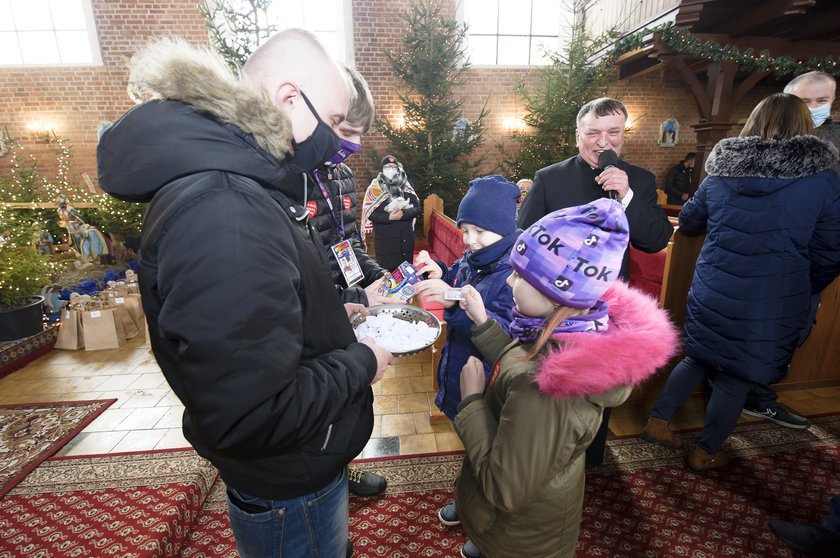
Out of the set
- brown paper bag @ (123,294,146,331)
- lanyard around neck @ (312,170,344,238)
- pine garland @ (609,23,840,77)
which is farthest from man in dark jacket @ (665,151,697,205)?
brown paper bag @ (123,294,146,331)

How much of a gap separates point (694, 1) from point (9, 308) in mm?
8477

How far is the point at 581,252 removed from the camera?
3.18 feet

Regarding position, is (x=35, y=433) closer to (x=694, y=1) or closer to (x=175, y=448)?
(x=175, y=448)

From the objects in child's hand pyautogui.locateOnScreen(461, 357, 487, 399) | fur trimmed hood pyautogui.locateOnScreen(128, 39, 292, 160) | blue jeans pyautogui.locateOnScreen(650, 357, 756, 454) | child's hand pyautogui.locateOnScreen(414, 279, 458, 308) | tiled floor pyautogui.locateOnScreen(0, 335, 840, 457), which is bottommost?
tiled floor pyautogui.locateOnScreen(0, 335, 840, 457)

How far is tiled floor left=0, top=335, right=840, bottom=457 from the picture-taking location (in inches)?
101

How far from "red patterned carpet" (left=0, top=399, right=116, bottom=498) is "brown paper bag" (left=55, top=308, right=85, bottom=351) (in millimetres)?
1096

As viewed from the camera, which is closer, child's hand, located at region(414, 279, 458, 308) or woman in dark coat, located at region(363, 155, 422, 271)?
child's hand, located at region(414, 279, 458, 308)

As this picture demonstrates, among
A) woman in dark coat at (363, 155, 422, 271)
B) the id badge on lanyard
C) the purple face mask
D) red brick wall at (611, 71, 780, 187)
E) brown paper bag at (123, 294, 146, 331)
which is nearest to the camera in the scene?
the purple face mask

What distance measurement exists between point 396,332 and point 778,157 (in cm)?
183

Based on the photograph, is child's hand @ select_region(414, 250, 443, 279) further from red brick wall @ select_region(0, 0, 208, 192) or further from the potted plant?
red brick wall @ select_region(0, 0, 208, 192)

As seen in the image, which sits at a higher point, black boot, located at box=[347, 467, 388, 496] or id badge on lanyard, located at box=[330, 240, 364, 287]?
id badge on lanyard, located at box=[330, 240, 364, 287]

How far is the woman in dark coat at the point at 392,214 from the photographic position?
4.94 meters

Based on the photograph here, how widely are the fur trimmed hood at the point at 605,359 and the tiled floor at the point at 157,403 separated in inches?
69.2

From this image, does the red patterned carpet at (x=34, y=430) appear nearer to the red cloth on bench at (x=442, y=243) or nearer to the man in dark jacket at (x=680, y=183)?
the red cloth on bench at (x=442, y=243)
